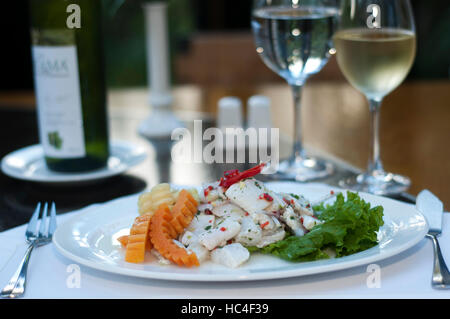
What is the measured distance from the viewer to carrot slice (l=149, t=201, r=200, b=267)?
850 mm

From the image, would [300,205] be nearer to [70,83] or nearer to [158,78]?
[70,83]

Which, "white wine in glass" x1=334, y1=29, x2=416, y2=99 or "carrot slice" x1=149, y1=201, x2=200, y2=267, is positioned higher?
"white wine in glass" x1=334, y1=29, x2=416, y2=99

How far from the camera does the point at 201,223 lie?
95cm

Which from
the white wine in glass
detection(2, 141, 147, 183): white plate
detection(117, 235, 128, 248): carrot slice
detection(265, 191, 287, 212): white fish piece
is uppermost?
the white wine in glass

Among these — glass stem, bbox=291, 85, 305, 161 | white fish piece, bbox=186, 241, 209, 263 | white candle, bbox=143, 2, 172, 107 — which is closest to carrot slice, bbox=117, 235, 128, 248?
white fish piece, bbox=186, 241, 209, 263

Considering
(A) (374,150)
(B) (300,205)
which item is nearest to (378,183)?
(A) (374,150)

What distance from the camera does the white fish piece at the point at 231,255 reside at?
0.85 meters

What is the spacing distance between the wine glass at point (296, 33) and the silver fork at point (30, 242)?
60 cm

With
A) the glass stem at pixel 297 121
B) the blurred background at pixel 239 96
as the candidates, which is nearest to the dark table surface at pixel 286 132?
the blurred background at pixel 239 96

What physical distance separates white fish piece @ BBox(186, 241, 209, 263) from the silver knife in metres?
0.29

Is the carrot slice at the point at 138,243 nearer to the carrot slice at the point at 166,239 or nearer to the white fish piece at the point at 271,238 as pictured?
the carrot slice at the point at 166,239

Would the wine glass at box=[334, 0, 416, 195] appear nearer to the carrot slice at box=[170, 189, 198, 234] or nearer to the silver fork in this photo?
the carrot slice at box=[170, 189, 198, 234]

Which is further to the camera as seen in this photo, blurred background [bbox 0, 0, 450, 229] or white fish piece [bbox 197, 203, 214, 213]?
blurred background [bbox 0, 0, 450, 229]

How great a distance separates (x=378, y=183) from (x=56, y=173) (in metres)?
0.70
